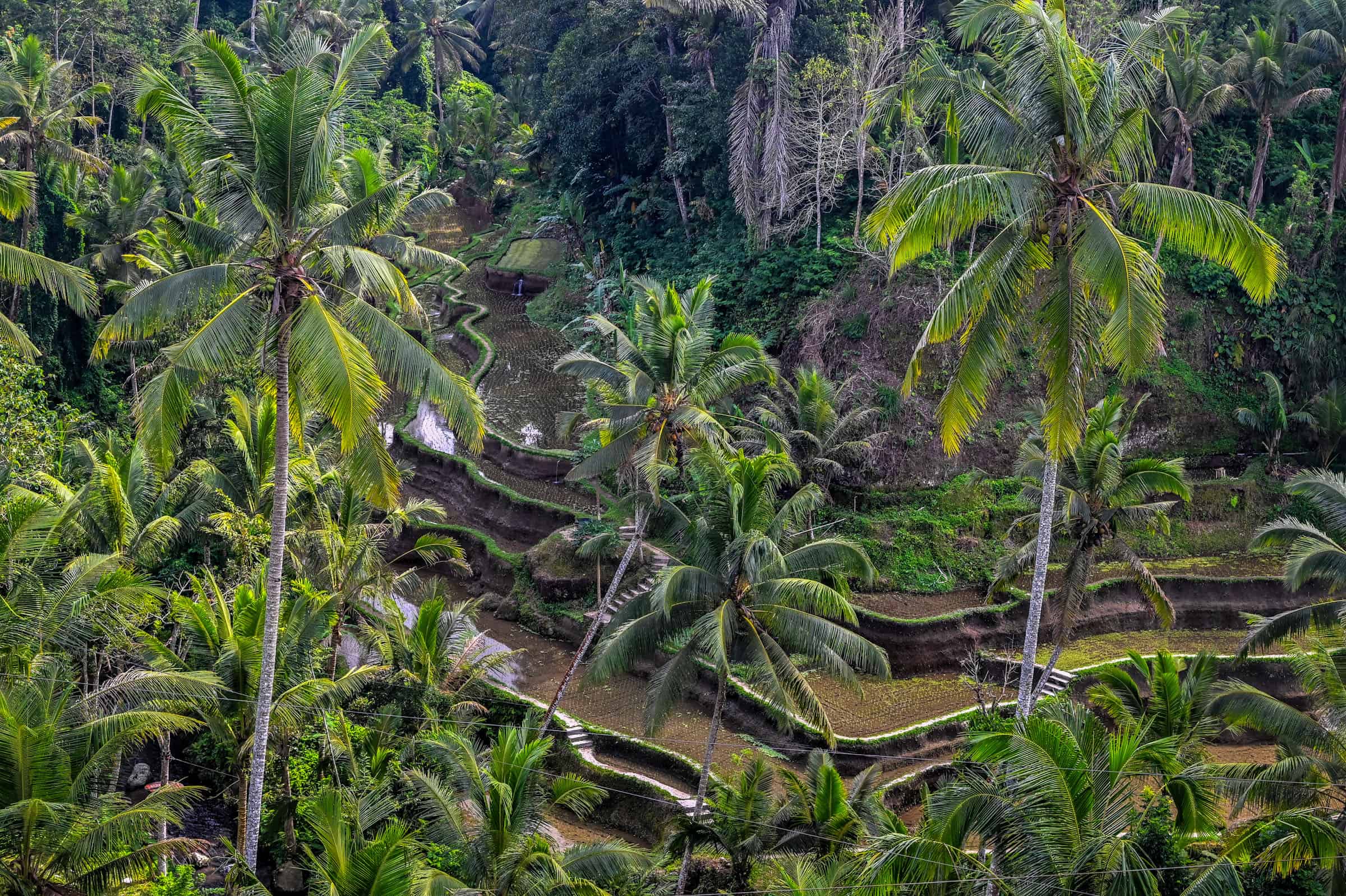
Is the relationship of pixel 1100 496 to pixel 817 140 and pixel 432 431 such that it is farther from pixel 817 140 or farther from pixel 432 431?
pixel 432 431

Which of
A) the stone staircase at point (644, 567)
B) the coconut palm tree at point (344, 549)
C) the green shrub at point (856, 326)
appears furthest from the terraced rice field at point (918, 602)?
the coconut palm tree at point (344, 549)

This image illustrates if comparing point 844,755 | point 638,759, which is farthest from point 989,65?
point 638,759

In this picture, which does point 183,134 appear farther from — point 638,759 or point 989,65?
point 989,65

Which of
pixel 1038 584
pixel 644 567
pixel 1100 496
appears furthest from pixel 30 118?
pixel 1038 584

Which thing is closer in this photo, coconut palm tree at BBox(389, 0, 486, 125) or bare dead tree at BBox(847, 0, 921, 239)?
bare dead tree at BBox(847, 0, 921, 239)

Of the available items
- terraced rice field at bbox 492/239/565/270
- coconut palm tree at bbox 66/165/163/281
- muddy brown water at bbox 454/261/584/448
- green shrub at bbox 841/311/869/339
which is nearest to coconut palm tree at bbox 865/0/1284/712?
green shrub at bbox 841/311/869/339

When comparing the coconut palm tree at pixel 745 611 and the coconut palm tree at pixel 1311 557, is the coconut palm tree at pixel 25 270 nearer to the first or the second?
the coconut palm tree at pixel 745 611

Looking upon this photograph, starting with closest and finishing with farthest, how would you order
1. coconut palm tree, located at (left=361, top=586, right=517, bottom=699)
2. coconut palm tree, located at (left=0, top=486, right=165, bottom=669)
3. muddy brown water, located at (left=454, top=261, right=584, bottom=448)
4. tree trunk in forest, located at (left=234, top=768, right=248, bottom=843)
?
coconut palm tree, located at (left=0, top=486, right=165, bottom=669), tree trunk in forest, located at (left=234, top=768, right=248, bottom=843), coconut palm tree, located at (left=361, top=586, right=517, bottom=699), muddy brown water, located at (left=454, top=261, right=584, bottom=448)

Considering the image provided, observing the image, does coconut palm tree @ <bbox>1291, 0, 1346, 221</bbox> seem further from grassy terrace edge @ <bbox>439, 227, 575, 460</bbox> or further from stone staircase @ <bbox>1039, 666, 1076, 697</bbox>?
grassy terrace edge @ <bbox>439, 227, 575, 460</bbox>
